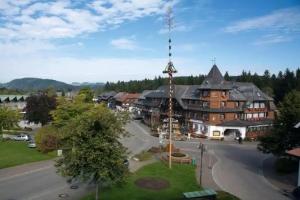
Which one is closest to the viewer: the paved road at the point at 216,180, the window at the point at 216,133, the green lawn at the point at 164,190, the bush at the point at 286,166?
the green lawn at the point at 164,190

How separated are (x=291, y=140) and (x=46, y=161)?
28.6 metres

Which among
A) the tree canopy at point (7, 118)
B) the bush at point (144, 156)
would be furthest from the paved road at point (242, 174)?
the tree canopy at point (7, 118)

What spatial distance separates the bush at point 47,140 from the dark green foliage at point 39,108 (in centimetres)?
2106

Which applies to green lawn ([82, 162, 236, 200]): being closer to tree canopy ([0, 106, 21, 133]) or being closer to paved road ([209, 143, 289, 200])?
paved road ([209, 143, 289, 200])

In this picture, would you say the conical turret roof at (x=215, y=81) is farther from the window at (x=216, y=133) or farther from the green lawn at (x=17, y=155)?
the green lawn at (x=17, y=155)

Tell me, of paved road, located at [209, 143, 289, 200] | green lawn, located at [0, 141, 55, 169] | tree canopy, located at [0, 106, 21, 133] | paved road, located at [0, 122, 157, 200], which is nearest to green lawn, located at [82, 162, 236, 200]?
paved road, located at [209, 143, 289, 200]

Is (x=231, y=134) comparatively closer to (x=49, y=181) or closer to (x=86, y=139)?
(x=49, y=181)

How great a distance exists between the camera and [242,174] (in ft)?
119

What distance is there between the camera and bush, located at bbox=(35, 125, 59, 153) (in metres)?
47.0

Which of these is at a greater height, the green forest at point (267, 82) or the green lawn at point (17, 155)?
the green forest at point (267, 82)

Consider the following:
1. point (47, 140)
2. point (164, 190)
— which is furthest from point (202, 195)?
point (47, 140)

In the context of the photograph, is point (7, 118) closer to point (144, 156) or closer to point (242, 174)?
point (144, 156)

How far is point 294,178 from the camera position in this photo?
34438 millimetres

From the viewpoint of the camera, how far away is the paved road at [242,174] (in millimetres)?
29688
